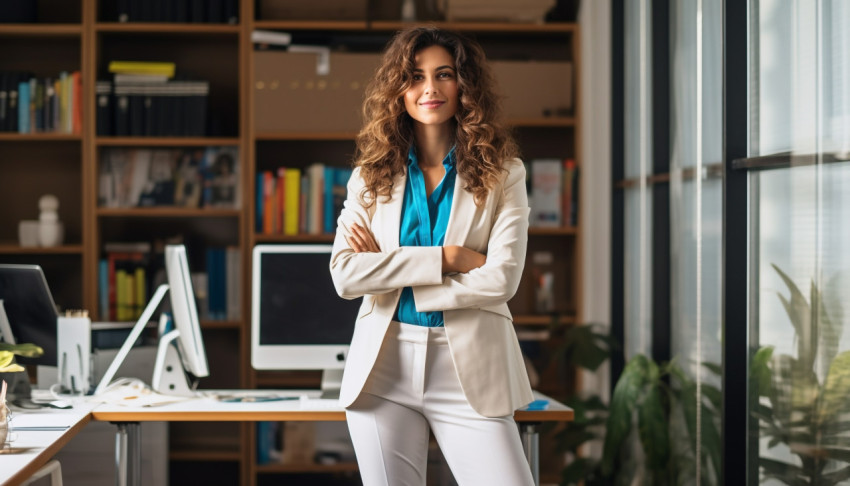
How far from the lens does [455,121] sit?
2115 mm

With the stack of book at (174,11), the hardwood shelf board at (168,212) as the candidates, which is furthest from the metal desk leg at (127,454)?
the stack of book at (174,11)

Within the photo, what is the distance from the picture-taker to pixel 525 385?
2010 mm

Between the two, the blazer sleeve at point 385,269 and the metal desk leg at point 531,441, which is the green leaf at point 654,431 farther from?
the blazer sleeve at point 385,269

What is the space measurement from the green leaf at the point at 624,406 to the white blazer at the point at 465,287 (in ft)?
3.37

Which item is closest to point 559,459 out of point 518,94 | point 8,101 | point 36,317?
point 518,94

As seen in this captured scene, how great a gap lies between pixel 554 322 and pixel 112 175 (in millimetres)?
2061

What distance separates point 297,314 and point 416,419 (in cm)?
88

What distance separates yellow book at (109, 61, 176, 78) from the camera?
3.84 metres

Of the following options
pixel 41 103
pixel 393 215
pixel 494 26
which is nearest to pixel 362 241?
pixel 393 215

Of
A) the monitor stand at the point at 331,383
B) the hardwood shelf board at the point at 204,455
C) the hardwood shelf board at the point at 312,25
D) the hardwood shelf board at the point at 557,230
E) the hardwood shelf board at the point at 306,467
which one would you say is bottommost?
the hardwood shelf board at the point at 306,467

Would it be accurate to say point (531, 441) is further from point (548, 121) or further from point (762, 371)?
point (548, 121)

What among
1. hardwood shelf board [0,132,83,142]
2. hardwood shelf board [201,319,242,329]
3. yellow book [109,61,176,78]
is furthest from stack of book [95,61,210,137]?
hardwood shelf board [201,319,242,329]

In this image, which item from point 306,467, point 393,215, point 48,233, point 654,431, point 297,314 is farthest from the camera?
point 48,233

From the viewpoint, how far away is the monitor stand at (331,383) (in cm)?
269
